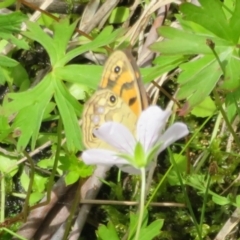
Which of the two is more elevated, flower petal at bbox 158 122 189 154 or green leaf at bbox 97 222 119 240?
flower petal at bbox 158 122 189 154

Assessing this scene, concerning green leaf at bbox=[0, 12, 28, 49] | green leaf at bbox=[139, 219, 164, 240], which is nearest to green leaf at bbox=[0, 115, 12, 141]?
green leaf at bbox=[0, 12, 28, 49]

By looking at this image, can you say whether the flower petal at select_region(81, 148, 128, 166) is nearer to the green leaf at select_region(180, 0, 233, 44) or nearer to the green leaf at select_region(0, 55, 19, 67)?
the green leaf at select_region(180, 0, 233, 44)

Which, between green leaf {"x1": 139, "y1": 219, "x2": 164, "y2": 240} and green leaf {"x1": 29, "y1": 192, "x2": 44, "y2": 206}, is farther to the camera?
green leaf {"x1": 29, "y1": 192, "x2": 44, "y2": 206}

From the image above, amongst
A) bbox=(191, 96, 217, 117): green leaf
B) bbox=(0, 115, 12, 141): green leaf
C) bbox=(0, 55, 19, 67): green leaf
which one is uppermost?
bbox=(0, 55, 19, 67): green leaf

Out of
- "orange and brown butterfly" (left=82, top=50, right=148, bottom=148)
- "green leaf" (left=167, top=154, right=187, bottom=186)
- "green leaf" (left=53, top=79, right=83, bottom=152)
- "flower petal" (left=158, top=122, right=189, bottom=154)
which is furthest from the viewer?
"green leaf" (left=167, top=154, right=187, bottom=186)

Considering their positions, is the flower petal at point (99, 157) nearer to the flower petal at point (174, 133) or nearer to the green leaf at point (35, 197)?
the flower petal at point (174, 133)

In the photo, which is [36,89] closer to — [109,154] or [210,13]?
[210,13]

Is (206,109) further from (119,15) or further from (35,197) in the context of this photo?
(35,197)

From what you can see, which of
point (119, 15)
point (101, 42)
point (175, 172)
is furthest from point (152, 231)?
point (119, 15)
